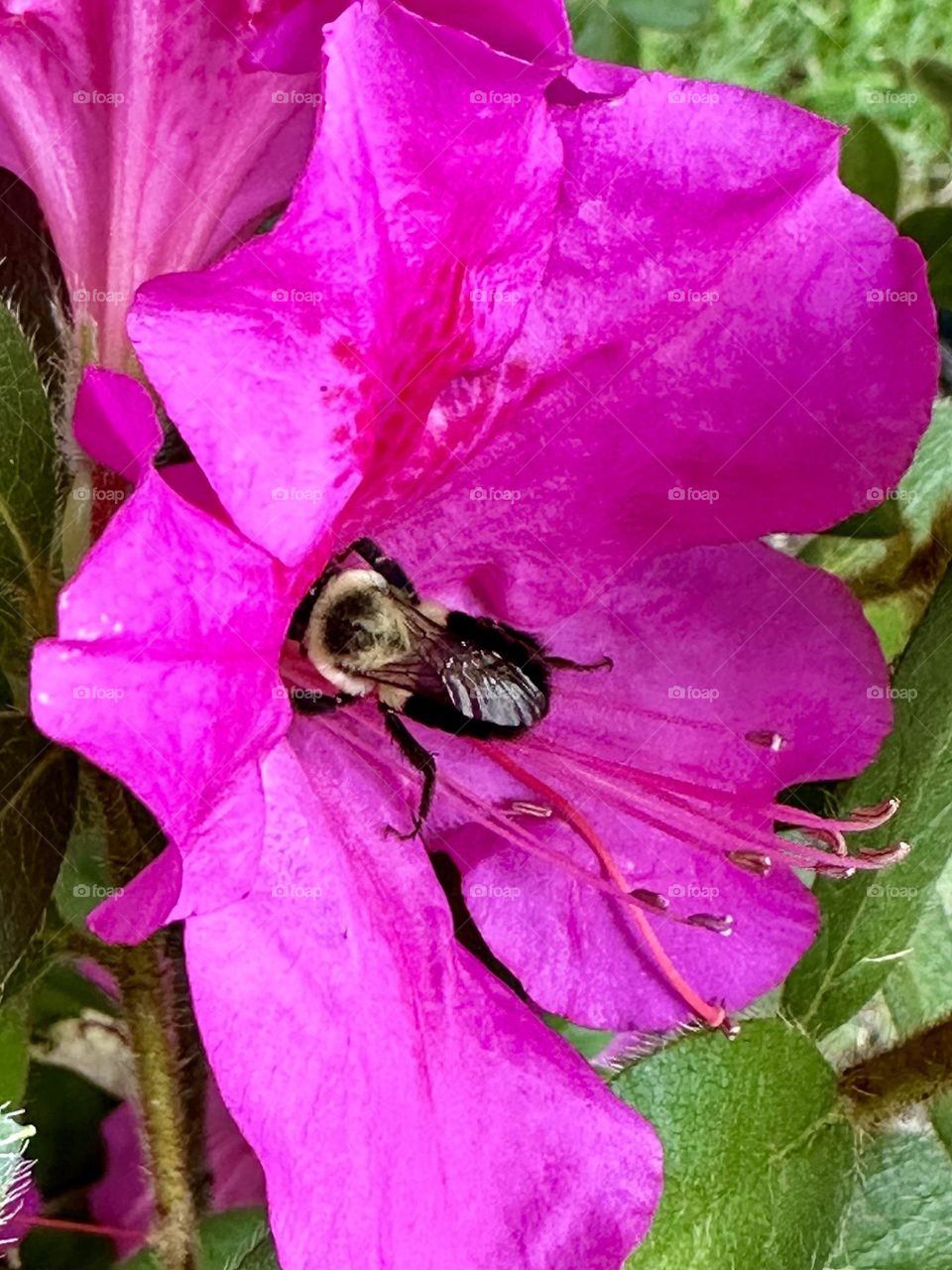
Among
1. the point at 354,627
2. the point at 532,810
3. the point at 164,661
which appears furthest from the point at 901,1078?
the point at 164,661

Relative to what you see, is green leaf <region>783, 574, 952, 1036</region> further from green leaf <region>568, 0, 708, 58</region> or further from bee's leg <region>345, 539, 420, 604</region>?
green leaf <region>568, 0, 708, 58</region>

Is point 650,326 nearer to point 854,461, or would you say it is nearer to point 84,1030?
point 854,461

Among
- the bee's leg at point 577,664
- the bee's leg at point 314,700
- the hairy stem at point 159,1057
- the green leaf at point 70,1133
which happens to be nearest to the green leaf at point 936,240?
the bee's leg at point 577,664

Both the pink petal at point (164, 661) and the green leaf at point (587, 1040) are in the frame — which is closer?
the pink petal at point (164, 661)

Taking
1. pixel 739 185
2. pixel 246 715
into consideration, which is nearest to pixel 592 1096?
pixel 246 715

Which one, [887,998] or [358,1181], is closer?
[358,1181]

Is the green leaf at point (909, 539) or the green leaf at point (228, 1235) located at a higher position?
the green leaf at point (909, 539)

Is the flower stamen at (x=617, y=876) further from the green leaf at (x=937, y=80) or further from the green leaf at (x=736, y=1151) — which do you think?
the green leaf at (x=937, y=80)

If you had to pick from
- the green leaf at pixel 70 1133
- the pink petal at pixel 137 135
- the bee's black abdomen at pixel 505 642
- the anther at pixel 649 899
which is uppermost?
the pink petal at pixel 137 135
